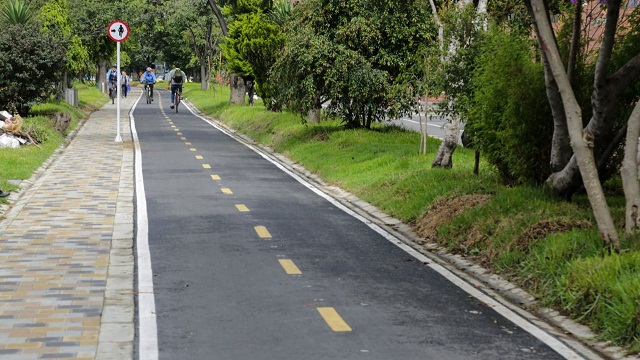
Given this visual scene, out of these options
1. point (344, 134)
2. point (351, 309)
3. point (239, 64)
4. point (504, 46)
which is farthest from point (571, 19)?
point (239, 64)

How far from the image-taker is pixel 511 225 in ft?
38.1

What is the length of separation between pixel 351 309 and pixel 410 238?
4476mm

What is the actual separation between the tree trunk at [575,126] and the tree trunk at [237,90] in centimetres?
3688

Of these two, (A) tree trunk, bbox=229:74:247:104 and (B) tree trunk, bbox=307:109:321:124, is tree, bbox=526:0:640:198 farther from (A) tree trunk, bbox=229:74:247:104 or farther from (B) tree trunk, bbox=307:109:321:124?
(A) tree trunk, bbox=229:74:247:104

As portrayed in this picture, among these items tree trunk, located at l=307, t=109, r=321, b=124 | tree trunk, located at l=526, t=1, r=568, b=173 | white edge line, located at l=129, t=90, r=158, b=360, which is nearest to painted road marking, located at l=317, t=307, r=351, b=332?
white edge line, located at l=129, t=90, r=158, b=360

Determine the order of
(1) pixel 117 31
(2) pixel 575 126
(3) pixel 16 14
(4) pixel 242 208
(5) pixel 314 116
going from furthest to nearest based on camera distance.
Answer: (3) pixel 16 14
(5) pixel 314 116
(1) pixel 117 31
(4) pixel 242 208
(2) pixel 575 126

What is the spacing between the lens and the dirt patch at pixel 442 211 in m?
13.3

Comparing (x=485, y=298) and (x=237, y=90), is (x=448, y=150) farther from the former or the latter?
(x=237, y=90)

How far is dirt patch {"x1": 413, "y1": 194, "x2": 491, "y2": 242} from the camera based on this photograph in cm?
1327

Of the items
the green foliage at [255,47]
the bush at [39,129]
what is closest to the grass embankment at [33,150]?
the bush at [39,129]

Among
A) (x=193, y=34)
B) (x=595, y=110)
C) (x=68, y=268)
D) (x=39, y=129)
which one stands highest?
(x=595, y=110)

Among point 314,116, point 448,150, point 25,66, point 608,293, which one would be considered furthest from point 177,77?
point 608,293

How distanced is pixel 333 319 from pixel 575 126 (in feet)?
11.5

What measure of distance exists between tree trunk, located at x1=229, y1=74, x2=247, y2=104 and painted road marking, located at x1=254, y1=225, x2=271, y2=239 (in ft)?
111
